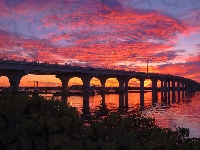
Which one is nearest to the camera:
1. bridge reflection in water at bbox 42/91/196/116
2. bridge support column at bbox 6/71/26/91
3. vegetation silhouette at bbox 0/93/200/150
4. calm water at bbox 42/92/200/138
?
vegetation silhouette at bbox 0/93/200/150

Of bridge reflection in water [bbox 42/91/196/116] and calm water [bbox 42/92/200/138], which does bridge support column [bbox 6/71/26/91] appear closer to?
bridge reflection in water [bbox 42/91/196/116]

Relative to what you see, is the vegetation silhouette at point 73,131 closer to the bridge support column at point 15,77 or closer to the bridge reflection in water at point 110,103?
the bridge reflection in water at point 110,103

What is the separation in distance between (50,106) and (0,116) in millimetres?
3455

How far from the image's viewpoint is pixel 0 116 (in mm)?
17609

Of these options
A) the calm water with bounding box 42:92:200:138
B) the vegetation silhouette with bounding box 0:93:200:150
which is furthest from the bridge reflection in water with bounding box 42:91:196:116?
the vegetation silhouette with bounding box 0:93:200:150

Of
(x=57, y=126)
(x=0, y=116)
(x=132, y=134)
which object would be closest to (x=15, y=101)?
(x=0, y=116)

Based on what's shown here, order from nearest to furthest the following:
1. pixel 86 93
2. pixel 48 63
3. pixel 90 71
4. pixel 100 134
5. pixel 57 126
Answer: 1. pixel 100 134
2. pixel 57 126
3. pixel 48 63
4. pixel 90 71
5. pixel 86 93

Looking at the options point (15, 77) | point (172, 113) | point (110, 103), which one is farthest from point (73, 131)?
point (15, 77)

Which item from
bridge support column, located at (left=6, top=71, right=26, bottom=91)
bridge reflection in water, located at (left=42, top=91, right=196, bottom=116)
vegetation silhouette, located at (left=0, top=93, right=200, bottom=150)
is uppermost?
bridge support column, located at (left=6, top=71, right=26, bottom=91)

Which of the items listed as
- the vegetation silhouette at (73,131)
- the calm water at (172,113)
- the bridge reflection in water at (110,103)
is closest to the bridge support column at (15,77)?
the bridge reflection in water at (110,103)

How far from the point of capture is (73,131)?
51.8ft

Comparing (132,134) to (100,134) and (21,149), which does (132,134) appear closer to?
(100,134)

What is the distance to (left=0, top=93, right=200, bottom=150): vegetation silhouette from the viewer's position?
439 inches

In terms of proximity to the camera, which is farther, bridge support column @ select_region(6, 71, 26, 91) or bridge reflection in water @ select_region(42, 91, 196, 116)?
bridge support column @ select_region(6, 71, 26, 91)
